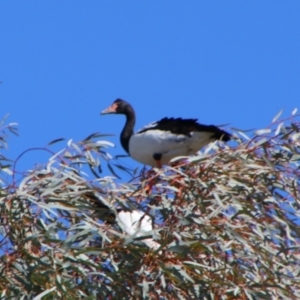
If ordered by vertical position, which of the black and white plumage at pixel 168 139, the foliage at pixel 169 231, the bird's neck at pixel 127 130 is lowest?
the foliage at pixel 169 231

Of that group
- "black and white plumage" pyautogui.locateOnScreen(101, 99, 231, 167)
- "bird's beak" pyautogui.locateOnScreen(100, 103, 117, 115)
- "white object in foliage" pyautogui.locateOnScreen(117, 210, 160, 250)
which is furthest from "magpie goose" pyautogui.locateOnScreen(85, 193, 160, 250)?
"bird's beak" pyautogui.locateOnScreen(100, 103, 117, 115)

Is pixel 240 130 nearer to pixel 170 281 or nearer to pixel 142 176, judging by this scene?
pixel 142 176

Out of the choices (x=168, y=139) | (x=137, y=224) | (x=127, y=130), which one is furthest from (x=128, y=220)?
(x=127, y=130)

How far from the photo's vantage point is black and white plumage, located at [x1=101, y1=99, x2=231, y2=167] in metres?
8.59

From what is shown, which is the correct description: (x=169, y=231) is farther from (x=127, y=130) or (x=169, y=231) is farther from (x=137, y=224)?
(x=127, y=130)

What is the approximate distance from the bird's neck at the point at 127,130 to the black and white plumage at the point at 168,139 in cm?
21

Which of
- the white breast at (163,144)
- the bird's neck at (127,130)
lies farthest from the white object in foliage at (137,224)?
the bird's neck at (127,130)

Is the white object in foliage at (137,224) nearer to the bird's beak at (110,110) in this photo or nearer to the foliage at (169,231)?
the foliage at (169,231)

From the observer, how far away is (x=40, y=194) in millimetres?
6328

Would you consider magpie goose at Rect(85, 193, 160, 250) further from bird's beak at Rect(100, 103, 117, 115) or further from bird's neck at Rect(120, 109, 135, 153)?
bird's beak at Rect(100, 103, 117, 115)

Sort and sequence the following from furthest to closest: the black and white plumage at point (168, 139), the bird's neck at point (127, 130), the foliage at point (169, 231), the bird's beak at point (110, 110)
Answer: the bird's beak at point (110, 110), the bird's neck at point (127, 130), the black and white plumage at point (168, 139), the foliage at point (169, 231)

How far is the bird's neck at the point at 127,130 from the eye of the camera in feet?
32.2

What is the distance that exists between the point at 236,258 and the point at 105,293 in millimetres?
692

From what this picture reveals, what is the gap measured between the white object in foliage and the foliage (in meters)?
0.03
